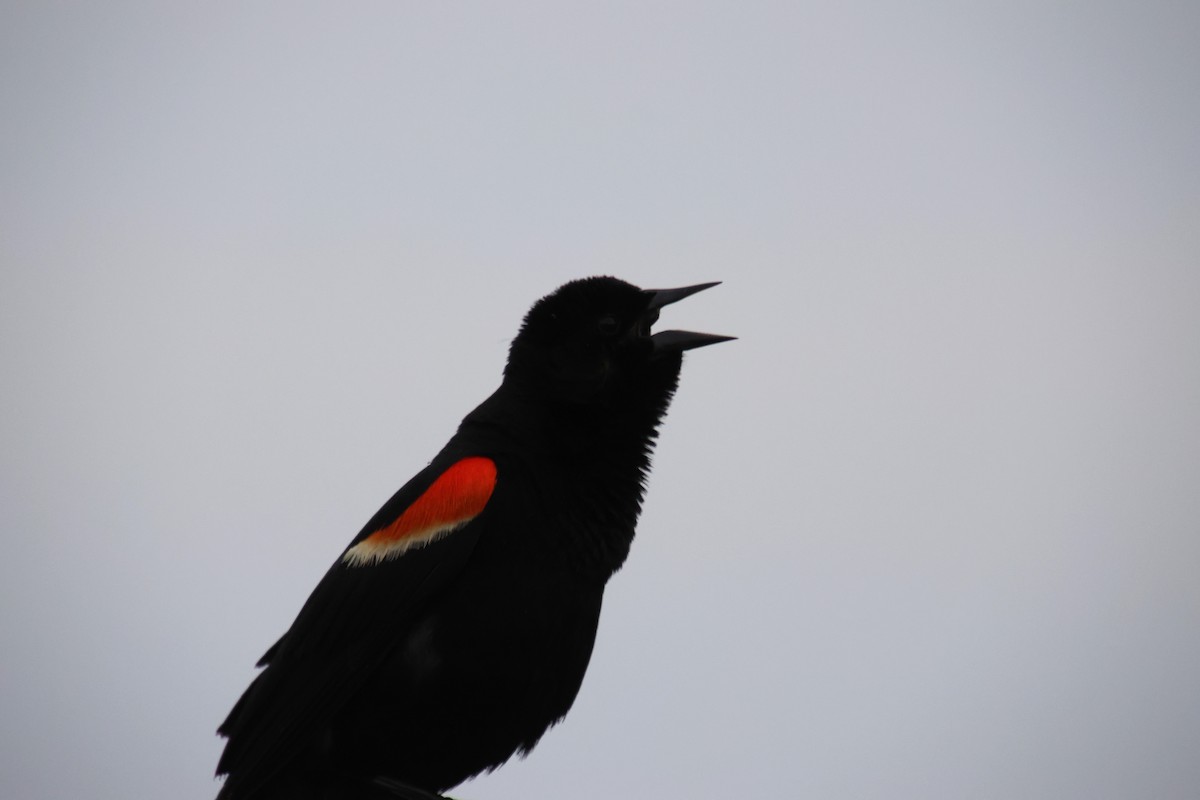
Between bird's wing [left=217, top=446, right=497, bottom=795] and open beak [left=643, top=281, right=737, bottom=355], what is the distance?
87 centimetres

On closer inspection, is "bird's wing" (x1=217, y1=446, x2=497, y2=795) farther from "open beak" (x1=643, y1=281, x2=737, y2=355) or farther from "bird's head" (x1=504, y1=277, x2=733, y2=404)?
"open beak" (x1=643, y1=281, x2=737, y2=355)

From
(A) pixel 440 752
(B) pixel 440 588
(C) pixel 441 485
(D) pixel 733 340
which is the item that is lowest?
(A) pixel 440 752

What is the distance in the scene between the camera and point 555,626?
3.72 meters

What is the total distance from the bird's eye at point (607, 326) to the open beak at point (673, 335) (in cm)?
15

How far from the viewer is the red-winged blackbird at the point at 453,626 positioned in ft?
12.2

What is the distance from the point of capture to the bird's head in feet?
14.0

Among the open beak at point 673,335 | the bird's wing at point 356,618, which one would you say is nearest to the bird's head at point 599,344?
the open beak at point 673,335

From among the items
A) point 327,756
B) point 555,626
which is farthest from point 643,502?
point 327,756

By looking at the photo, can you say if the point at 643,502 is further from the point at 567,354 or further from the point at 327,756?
the point at 327,756

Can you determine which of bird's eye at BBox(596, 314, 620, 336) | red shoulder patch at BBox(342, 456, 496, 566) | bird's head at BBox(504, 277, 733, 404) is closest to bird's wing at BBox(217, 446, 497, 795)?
red shoulder patch at BBox(342, 456, 496, 566)

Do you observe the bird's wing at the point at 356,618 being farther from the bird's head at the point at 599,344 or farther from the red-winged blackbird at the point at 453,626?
the bird's head at the point at 599,344

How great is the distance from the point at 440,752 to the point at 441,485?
3.06ft

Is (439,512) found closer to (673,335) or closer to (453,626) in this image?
(453,626)

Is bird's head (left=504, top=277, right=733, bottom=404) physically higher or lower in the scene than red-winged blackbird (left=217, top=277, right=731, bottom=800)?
higher
